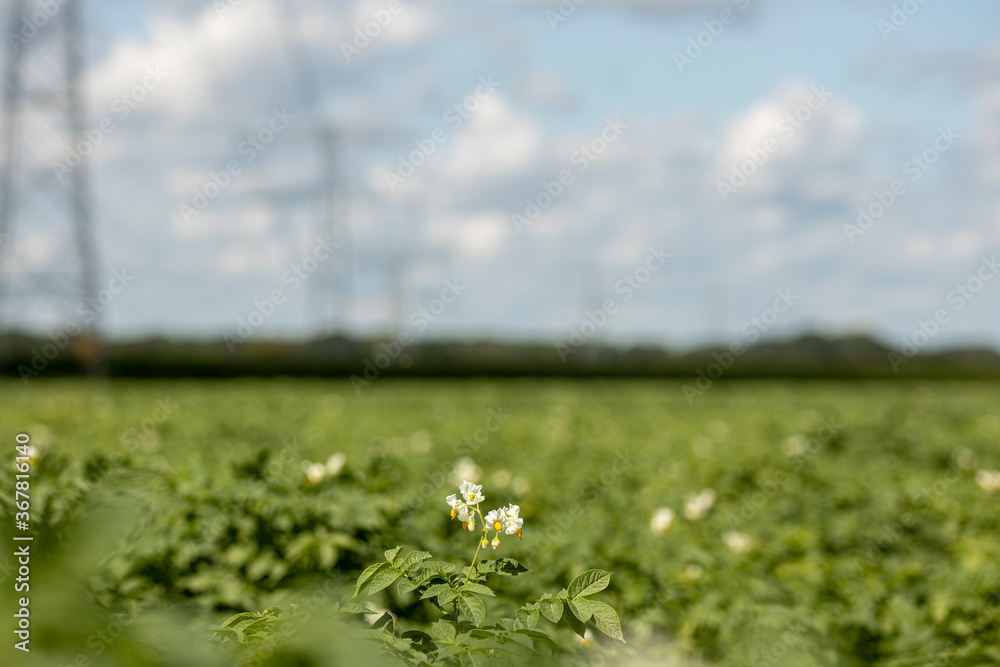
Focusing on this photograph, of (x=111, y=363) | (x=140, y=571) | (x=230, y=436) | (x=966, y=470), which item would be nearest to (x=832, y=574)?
(x=140, y=571)

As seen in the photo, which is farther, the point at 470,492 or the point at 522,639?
the point at 470,492

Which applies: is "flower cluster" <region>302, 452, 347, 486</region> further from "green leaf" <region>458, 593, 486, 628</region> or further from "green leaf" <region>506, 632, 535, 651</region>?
"green leaf" <region>506, 632, 535, 651</region>

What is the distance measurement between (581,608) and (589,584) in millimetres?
134

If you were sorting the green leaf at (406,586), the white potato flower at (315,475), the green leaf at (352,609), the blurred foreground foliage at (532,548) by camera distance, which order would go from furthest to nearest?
the white potato flower at (315,475), the green leaf at (406,586), the green leaf at (352,609), the blurred foreground foliage at (532,548)

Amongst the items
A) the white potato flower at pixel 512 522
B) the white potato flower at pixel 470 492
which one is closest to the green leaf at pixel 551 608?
the white potato flower at pixel 512 522

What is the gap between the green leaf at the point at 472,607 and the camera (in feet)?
5.48

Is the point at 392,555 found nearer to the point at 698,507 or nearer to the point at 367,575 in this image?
the point at 367,575

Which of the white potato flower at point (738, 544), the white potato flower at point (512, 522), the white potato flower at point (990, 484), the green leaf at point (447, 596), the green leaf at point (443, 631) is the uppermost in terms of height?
the white potato flower at point (512, 522)

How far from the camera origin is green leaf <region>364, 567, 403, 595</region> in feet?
5.66

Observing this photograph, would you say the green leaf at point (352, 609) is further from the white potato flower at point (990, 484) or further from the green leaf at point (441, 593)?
the white potato flower at point (990, 484)

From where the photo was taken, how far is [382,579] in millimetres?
1759

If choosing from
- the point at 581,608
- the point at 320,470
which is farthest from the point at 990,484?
the point at 581,608

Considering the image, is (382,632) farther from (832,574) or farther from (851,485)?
(851,485)

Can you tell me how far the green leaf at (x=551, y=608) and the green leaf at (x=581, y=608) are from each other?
0.09 ft
